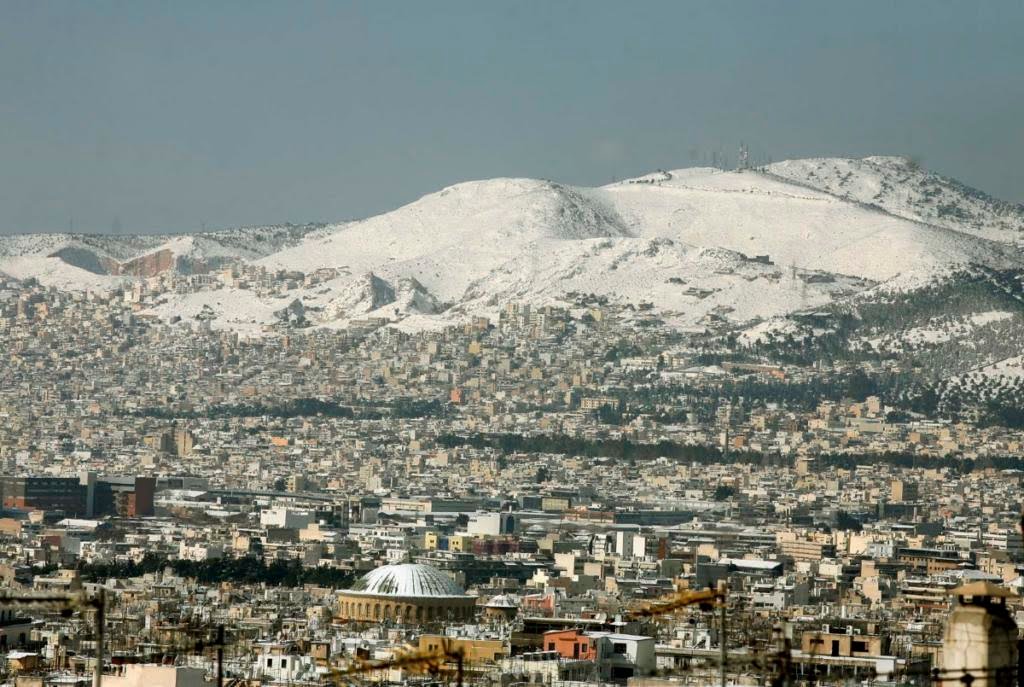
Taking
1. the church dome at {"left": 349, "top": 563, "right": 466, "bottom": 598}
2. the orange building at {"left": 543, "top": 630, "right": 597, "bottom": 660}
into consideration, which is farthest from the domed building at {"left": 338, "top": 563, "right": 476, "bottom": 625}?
the orange building at {"left": 543, "top": 630, "right": 597, "bottom": 660}

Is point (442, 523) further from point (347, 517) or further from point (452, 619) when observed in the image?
point (452, 619)

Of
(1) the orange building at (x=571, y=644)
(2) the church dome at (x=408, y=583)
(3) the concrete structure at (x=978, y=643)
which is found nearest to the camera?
(3) the concrete structure at (x=978, y=643)

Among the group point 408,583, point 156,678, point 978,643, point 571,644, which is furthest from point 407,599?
point 978,643

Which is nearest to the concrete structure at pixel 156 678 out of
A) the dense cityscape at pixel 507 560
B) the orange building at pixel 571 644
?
the dense cityscape at pixel 507 560

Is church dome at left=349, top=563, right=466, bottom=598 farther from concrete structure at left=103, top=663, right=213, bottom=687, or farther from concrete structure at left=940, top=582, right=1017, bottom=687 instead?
concrete structure at left=940, top=582, right=1017, bottom=687

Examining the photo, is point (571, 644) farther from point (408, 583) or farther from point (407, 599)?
point (408, 583)

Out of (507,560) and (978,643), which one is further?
(507,560)

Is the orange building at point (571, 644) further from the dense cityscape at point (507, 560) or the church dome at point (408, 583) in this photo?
the church dome at point (408, 583)

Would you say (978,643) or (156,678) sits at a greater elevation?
(978,643)
